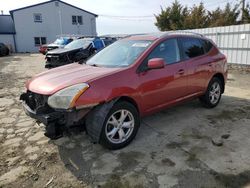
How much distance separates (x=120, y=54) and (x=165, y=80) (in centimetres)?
95

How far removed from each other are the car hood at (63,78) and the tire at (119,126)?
57cm

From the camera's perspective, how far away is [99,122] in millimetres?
3488

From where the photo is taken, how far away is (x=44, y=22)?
33344mm

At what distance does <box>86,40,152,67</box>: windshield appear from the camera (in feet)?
13.9

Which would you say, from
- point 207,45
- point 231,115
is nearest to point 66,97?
point 231,115

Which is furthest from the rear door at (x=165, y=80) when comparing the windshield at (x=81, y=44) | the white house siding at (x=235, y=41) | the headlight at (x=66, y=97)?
the windshield at (x=81, y=44)

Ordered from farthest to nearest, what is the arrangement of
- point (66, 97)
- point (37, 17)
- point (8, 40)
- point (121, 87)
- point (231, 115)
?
point (37, 17) → point (8, 40) → point (231, 115) → point (121, 87) → point (66, 97)

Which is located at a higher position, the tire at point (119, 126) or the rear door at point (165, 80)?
the rear door at point (165, 80)

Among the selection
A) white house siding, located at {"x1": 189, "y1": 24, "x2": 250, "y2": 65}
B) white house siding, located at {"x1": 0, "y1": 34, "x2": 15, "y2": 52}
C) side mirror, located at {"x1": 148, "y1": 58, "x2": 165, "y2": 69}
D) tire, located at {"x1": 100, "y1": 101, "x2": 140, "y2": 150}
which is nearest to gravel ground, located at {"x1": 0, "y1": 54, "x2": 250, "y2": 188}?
tire, located at {"x1": 100, "y1": 101, "x2": 140, "y2": 150}

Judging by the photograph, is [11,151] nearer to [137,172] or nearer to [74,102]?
[74,102]

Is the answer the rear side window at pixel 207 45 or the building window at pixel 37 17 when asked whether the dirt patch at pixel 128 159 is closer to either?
the rear side window at pixel 207 45

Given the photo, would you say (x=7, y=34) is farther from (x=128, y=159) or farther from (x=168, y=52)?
(x=128, y=159)

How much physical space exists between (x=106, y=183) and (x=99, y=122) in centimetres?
84

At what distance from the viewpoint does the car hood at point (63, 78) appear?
141 inches
